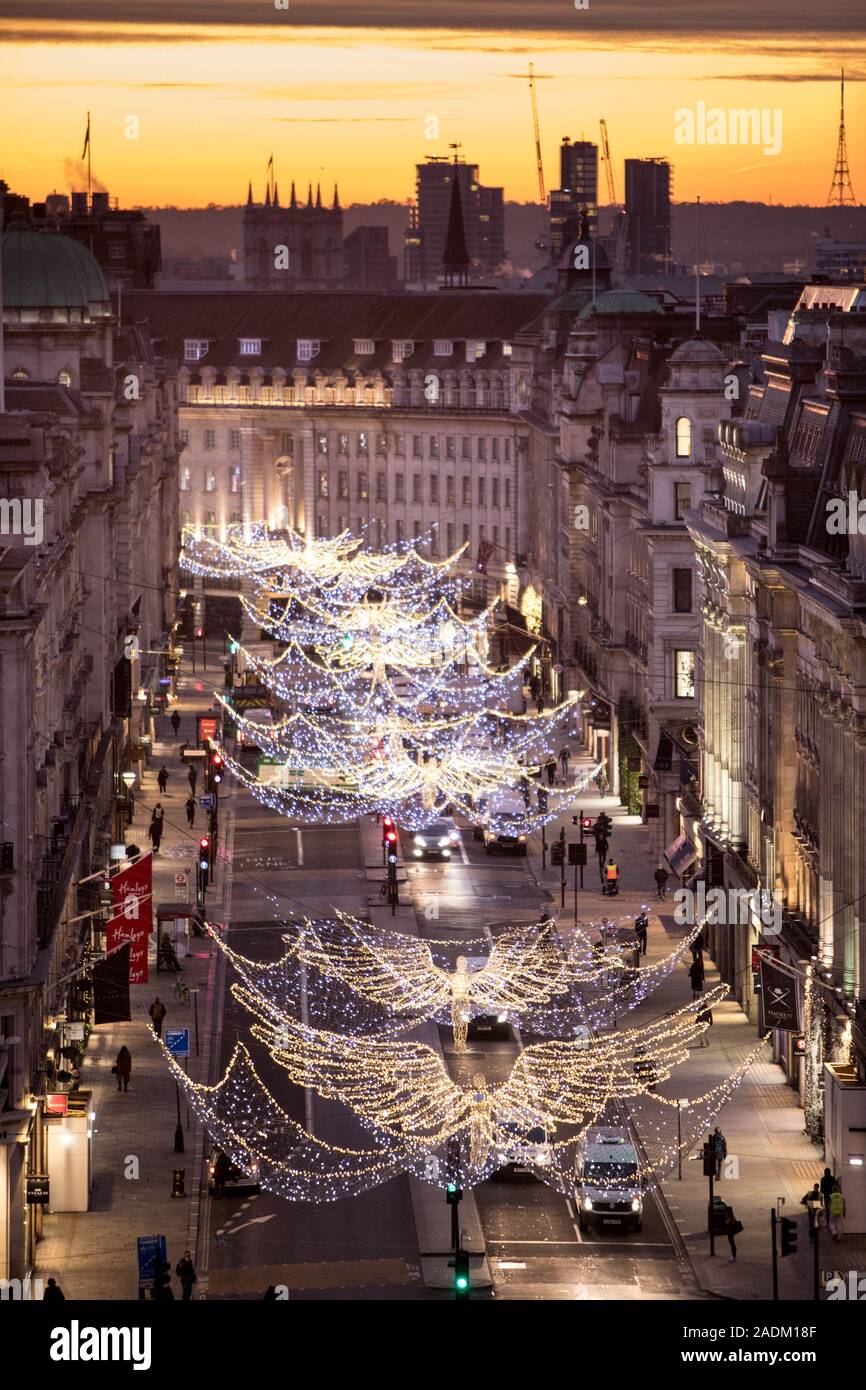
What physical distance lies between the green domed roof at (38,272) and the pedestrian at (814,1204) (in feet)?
185

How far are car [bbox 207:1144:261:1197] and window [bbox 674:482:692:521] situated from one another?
151 ft

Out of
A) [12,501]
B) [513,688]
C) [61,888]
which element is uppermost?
[12,501]

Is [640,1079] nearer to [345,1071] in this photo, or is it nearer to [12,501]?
[345,1071]

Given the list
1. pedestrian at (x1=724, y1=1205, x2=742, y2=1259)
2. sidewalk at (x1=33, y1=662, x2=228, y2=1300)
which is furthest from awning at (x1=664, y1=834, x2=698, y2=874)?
pedestrian at (x1=724, y1=1205, x2=742, y2=1259)

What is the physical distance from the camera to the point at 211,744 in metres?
120

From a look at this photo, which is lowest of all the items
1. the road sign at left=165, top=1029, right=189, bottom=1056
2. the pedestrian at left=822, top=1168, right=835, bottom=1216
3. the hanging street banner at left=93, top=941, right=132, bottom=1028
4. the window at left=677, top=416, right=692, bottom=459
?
the road sign at left=165, top=1029, right=189, bottom=1056

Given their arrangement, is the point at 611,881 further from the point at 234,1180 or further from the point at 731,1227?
the point at 731,1227

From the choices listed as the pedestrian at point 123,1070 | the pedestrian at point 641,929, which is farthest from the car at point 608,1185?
the pedestrian at point 641,929

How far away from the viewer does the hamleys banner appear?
74.6m

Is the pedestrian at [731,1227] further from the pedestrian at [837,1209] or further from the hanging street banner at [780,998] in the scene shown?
the hanging street banner at [780,998]

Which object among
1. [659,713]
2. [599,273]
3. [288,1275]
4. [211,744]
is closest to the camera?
[288,1275]

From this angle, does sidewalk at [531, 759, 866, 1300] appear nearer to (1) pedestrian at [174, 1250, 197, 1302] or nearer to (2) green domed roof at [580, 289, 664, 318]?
(1) pedestrian at [174, 1250, 197, 1302]
